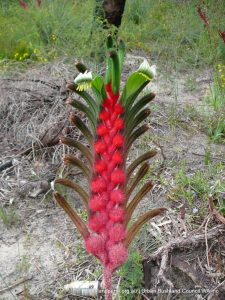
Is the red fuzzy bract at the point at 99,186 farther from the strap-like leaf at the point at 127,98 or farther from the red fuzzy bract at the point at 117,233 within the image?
the strap-like leaf at the point at 127,98

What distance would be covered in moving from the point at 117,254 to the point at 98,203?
0.66ft

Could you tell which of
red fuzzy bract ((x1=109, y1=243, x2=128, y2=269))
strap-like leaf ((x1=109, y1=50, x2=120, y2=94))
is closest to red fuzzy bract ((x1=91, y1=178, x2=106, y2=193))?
red fuzzy bract ((x1=109, y1=243, x2=128, y2=269))

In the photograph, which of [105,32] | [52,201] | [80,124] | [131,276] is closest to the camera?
[80,124]

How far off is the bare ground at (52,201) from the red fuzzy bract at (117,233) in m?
0.64

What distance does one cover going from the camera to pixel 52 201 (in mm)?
3221

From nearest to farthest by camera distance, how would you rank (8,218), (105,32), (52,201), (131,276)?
(131,276), (8,218), (52,201), (105,32)

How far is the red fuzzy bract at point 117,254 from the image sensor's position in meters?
1.78

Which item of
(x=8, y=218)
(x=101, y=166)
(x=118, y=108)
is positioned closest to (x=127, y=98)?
(x=118, y=108)

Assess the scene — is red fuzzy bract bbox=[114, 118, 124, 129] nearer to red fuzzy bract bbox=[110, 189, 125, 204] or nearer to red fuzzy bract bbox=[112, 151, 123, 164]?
red fuzzy bract bbox=[112, 151, 123, 164]

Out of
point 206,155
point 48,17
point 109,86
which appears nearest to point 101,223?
point 109,86

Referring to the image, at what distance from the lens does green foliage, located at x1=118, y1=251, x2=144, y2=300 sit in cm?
234

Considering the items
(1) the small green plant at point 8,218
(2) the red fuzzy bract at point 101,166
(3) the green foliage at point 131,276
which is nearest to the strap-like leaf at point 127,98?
(2) the red fuzzy bract at point 101,166

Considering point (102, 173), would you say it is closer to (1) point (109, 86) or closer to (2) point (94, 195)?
(2) point (94, 195)

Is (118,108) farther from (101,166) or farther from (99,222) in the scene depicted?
(99,222)
